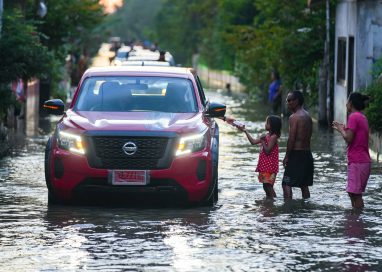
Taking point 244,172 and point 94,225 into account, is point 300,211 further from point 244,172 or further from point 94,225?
point 244,172

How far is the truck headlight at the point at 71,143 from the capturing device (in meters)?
15.8

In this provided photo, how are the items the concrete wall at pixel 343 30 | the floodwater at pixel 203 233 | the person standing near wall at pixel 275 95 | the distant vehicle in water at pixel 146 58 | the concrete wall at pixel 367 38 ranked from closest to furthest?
the floodwater at pixel 203 233 → the distant vehicle in water at pixel 146 58 → the concrete wall at pixel 367 38 → the concrete wall at pixel 343 30 → the person standing near wall at pixel 275 95

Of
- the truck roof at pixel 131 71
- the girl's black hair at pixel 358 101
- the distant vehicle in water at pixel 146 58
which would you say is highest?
the distant vehicle in water at pixel 146 58

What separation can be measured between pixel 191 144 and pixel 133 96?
1.75 m

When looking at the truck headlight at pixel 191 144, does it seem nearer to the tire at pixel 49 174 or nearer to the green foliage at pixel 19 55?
the tire at pixel 49 174

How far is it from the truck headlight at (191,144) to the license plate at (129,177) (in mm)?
468

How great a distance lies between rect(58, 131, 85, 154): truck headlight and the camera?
1584cm

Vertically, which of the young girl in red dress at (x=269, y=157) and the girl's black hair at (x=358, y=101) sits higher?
the girl's black hair at (x=358, y=101)

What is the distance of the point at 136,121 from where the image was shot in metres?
16.2

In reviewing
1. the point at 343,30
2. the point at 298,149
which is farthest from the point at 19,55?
the point at 343,30

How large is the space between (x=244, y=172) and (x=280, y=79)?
76.3 feet

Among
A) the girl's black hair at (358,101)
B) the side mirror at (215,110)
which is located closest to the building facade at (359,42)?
the side mirror at (215,110)

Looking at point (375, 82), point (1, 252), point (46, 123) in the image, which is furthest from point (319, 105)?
point (1, 252)

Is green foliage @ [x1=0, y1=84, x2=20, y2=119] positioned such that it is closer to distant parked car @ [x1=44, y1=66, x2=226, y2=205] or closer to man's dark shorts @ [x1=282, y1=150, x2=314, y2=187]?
distant parked car @ [x1=44, y1=66, x2=226, y2=205]
